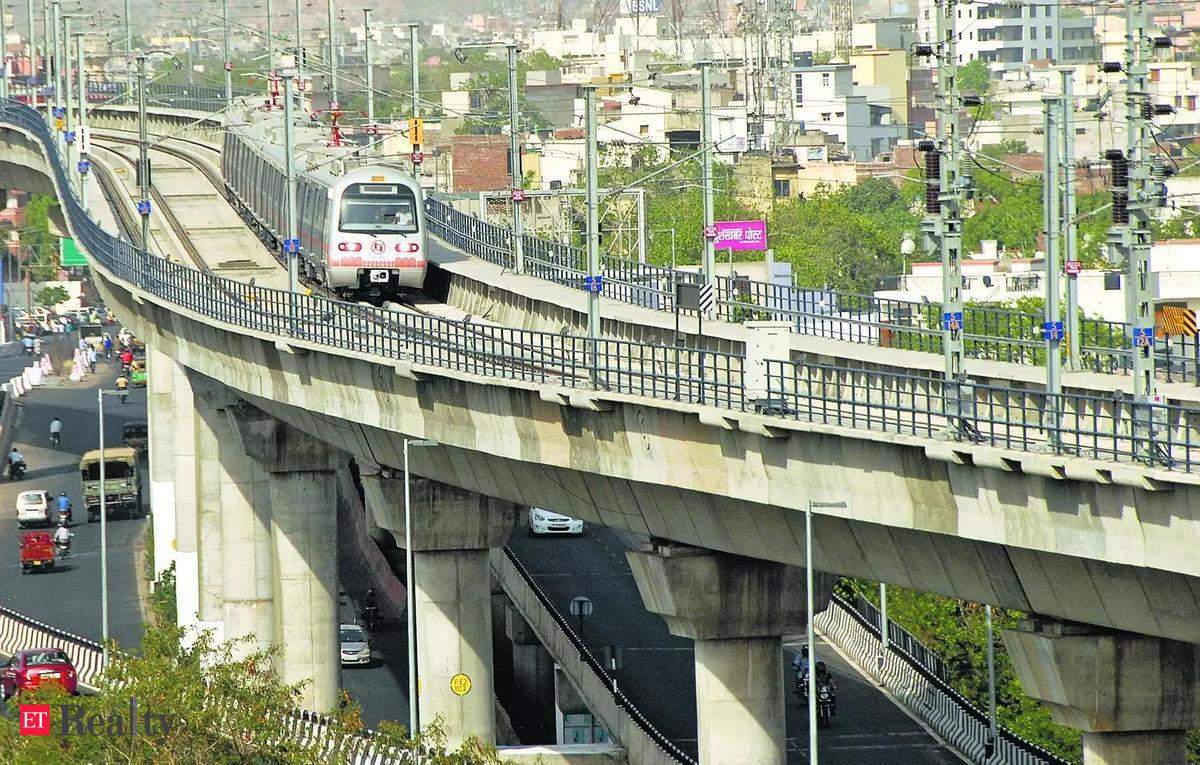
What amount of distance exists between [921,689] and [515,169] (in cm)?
1707

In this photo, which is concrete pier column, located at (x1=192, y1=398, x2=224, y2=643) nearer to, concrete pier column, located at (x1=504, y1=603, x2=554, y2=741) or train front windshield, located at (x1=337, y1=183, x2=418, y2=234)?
concrete pier column, located at (x1=504, y1=603, x2=554, y2=741)

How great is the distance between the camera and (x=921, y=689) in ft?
206

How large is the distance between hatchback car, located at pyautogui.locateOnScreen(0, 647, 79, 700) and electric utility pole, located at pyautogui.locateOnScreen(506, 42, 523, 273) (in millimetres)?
16029

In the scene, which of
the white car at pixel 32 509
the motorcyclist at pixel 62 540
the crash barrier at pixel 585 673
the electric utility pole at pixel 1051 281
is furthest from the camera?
the white car at pixel 32 509

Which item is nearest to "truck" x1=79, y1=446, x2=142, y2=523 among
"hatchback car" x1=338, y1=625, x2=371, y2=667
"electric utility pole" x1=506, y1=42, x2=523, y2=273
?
"hatchback car" x1=338, y1=625, x2=371, y2=667

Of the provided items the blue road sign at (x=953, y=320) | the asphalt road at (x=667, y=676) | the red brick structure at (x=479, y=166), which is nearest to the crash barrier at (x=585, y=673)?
the asphalt road at (x=667, y=676)

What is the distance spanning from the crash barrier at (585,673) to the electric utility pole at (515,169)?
8.91m

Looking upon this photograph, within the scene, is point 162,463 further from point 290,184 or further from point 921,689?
point 921,689

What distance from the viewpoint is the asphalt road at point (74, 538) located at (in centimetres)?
8475

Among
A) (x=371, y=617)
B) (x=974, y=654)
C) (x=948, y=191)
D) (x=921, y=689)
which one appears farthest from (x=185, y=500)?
(x=948, y=191)

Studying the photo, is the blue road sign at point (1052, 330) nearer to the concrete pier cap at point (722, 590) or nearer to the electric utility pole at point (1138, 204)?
the electric utility pole at point (1138, 204)

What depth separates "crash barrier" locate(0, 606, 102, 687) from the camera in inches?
2876

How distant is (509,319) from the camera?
226 ft

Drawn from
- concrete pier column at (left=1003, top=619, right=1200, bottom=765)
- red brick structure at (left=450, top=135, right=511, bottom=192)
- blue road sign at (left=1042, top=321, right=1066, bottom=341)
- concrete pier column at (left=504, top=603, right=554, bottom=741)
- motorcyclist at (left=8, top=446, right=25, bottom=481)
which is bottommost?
concrete pier column at (left=504, top=603, right=554, bottom=741)
